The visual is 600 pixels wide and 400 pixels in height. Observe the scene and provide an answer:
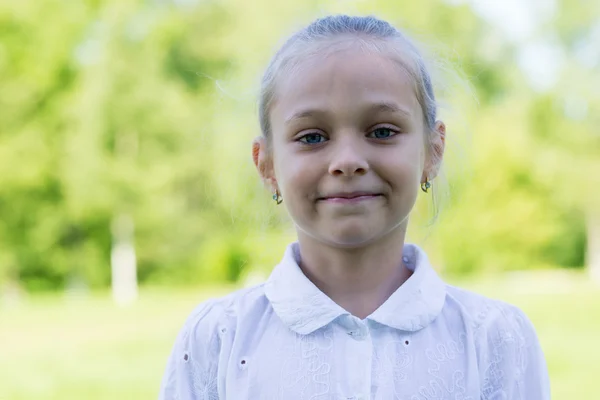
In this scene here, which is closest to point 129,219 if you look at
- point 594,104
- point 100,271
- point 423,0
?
point 100,271

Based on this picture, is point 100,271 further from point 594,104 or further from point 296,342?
point 296,342

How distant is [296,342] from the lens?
1021 mm

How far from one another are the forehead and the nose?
0.05 meters

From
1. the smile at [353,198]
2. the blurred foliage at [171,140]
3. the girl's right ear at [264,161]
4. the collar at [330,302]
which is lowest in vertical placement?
the collar at [330,302]

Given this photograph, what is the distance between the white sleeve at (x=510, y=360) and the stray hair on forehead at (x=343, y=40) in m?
0.29

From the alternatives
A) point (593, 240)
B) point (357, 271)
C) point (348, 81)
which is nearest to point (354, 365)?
point (357, 271)

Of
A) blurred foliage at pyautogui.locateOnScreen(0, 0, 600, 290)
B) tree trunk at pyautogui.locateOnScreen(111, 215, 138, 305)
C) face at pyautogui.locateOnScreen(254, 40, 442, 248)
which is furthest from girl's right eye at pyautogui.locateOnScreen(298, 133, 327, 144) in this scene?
tree trunk at pyautogui.locateOnScreen(111, 215, 138, 305)

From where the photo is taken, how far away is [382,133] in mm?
996

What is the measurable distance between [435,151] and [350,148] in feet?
0.67

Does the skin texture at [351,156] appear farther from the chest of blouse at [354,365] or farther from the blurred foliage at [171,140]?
the blurred foliage at [171,140]

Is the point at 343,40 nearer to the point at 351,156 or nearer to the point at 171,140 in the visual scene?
the point at 351,156

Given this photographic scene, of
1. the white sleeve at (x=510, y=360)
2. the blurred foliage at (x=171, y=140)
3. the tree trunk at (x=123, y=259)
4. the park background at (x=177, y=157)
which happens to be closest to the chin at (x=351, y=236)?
the white sleeve at (x=510, y=360)

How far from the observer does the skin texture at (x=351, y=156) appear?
0.97 m

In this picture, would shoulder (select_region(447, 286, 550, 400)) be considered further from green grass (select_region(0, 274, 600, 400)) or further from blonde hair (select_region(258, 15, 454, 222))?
green grass (select_region(0, 274, 600, 400))
